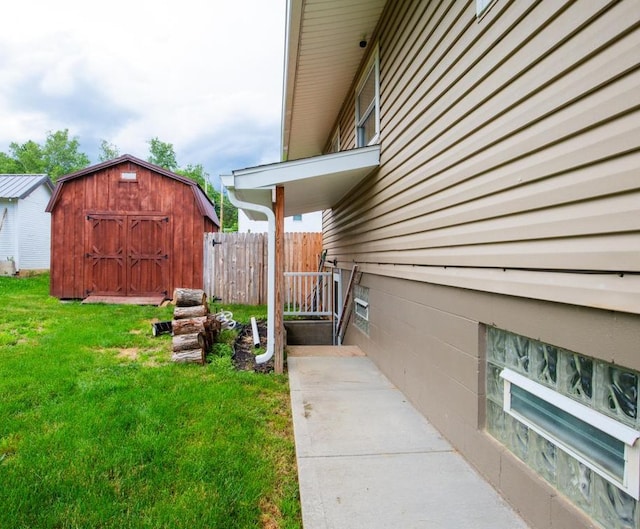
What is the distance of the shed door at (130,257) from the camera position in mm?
11039

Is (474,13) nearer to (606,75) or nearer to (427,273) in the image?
(606,75)

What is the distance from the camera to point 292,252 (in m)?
11.0

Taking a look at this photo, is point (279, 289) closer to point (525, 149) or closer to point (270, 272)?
point (270, 272)

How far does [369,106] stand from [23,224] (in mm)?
16693

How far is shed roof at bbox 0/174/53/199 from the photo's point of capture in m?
15.4

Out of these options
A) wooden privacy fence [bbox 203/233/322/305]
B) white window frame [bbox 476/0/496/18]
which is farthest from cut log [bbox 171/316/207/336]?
wooden privacy fence [bbox 203/233/322/305]

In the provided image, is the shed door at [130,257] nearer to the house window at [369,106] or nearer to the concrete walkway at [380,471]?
the house window at [369,106]

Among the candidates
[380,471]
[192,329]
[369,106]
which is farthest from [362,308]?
[380,471]

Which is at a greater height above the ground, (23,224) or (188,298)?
(23,224)

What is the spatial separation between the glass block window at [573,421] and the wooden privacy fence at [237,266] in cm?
896

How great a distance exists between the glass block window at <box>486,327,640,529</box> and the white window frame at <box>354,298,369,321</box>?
3306mm

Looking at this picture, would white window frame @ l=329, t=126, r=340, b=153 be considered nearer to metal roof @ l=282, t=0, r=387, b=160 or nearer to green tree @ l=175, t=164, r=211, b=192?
metal roof @ l=282, t=0, r=387, b=160

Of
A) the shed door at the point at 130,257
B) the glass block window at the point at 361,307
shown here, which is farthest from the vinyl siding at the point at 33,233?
the glass block window at the point at 361,307

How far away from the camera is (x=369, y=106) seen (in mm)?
5531
